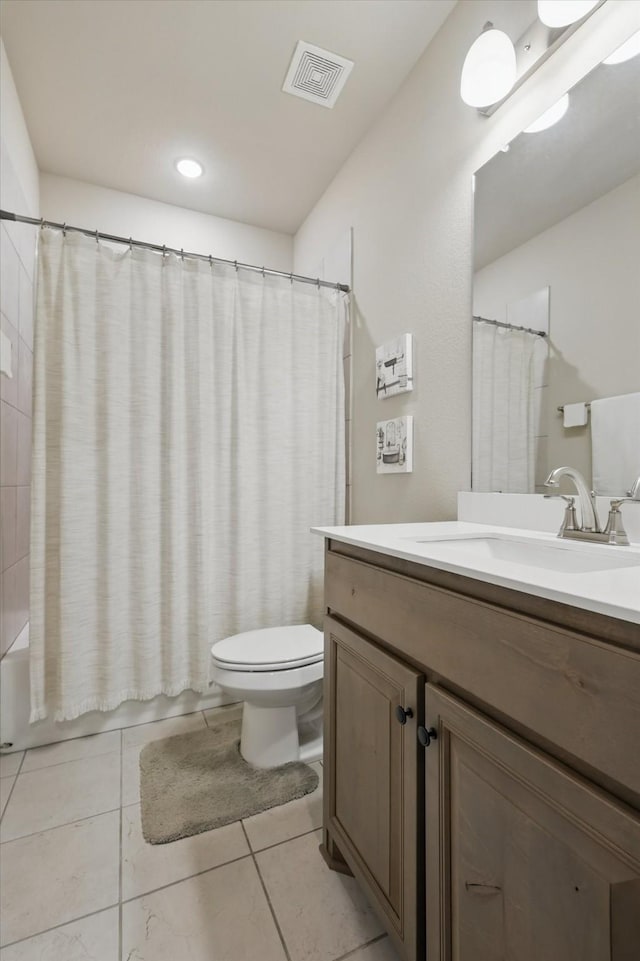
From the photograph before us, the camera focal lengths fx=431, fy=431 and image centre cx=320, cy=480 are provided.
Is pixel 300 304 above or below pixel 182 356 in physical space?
above

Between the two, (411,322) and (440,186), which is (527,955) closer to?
(411,322)

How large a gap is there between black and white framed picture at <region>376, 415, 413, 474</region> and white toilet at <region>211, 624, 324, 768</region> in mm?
721

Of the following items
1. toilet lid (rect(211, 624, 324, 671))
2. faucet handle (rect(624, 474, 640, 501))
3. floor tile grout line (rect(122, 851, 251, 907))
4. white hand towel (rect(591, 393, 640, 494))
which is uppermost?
white hand towel (rect(591, 393, 640, 494))

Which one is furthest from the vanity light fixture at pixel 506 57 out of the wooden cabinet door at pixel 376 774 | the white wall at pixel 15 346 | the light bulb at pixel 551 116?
the white wall at pixel 15 346

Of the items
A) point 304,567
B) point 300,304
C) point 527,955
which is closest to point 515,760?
point 527,955

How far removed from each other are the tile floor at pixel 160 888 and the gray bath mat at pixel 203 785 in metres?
0.03

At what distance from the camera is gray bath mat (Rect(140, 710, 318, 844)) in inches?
49.6

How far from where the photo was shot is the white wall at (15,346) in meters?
1.61

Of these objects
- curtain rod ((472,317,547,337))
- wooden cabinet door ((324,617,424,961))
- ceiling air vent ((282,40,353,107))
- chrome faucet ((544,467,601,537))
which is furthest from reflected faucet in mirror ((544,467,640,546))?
ceiling air vent ((282,40,353,107))

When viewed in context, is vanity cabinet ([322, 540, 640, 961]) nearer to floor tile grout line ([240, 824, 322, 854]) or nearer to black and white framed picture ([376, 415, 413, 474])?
floor tile grout line ([240, 824, 322, 854])

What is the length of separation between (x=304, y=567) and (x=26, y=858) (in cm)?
126

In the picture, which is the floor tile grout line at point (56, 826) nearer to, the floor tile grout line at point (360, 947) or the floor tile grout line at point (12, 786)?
the floor tile grout line at point (12, 786)

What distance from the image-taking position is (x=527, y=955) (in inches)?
21.2

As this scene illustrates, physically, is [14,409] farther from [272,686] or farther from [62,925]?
[62,925]
